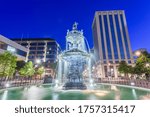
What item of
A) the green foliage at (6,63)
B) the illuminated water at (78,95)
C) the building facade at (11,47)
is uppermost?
the building facade at (11,47)

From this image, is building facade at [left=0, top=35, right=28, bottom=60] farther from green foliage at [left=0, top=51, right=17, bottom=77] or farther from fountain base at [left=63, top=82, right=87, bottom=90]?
fountain base at [left=63, top=82, right=87, bottom=90]

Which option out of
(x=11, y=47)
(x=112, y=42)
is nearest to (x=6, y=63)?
(x=11, y=47)

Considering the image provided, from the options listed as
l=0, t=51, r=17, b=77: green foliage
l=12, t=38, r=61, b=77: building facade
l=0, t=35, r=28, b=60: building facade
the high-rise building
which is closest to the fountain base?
l=0, t=51, r=17, b=77: green foliage

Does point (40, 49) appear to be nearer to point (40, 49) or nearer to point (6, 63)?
point (40, 49)

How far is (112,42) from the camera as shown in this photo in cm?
7650

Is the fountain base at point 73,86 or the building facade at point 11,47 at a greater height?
the building facade at point 11,47

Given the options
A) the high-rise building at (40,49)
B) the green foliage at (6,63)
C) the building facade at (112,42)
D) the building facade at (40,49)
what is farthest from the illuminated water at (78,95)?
the high-rise building at (40,49)

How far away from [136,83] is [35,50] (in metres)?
78.3

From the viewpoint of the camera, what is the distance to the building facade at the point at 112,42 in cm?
7375

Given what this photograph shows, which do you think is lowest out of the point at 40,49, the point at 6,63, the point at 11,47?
the point at 6,63

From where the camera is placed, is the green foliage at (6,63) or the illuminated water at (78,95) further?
the green foliage at (6,63)

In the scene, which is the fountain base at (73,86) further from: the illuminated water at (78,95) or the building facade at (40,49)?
the building facade at (40,49)

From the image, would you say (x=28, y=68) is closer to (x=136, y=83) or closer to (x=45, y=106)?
(x=136, y=83)

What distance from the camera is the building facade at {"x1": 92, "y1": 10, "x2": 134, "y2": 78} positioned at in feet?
242
